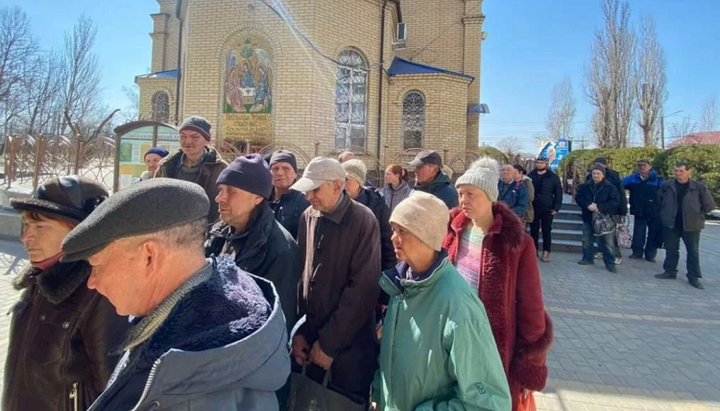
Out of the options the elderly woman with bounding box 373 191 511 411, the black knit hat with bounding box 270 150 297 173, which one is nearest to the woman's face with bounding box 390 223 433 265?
the elderly woman with bounding box 373 191 511 411

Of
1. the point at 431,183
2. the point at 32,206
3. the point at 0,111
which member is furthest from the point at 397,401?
the point at 0,111

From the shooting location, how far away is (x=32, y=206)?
181 cm

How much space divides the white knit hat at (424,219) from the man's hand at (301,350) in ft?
3.24

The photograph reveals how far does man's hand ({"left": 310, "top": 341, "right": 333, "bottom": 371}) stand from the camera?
7.48 feet

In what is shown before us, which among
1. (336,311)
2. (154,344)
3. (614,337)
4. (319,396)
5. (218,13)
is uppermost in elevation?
(218,13)

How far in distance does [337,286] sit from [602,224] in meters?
7.35

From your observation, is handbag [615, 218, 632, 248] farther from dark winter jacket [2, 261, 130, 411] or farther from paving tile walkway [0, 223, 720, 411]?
dark winter jacket [2, 261, 130, 411]

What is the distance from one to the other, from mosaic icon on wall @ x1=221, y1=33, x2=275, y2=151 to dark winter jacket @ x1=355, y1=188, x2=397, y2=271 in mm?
9034

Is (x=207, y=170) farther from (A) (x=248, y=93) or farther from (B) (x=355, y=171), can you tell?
(A) (x=248, y=93)

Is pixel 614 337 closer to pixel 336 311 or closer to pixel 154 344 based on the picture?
pixel 336 311

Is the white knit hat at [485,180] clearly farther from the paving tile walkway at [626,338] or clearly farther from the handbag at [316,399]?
the paving tile walkway at [626,338]

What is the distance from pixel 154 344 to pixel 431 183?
4061 mm

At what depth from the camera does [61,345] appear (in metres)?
1.62

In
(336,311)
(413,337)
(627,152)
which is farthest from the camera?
(627,152)
